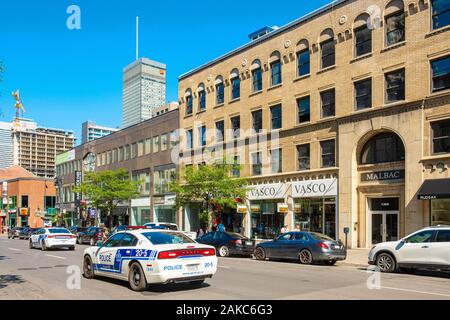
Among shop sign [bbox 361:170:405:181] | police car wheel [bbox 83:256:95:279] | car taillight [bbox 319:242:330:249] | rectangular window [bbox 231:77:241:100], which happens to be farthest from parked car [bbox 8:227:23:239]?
police car wheel [bbox 83:256:95:279]

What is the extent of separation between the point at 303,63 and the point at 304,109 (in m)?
2.98

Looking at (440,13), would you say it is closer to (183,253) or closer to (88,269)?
(183,253)

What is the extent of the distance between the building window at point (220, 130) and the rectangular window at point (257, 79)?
4375mm

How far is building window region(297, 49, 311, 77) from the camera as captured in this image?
31.0 meters

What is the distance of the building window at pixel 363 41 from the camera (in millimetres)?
27125

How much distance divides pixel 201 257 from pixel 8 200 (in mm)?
87785

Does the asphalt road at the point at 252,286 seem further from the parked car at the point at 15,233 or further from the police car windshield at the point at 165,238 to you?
the parked car at the point at 15,233

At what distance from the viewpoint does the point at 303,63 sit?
103ft

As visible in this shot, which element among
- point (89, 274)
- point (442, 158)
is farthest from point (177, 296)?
point (442, 158)

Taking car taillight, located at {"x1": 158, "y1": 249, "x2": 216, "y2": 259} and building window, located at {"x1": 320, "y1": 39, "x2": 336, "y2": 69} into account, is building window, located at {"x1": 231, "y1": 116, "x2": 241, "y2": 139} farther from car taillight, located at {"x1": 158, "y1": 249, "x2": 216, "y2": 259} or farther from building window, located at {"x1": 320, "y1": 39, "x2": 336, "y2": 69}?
car taillight, located at {"x1": 158, "y1": 249, "x2": 216, "y2": 259}

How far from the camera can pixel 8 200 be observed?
90250 millimetres

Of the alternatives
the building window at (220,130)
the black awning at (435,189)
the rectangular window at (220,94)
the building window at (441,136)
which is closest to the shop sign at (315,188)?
the black awning at (435,189)

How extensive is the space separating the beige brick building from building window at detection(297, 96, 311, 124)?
0.06 meters
